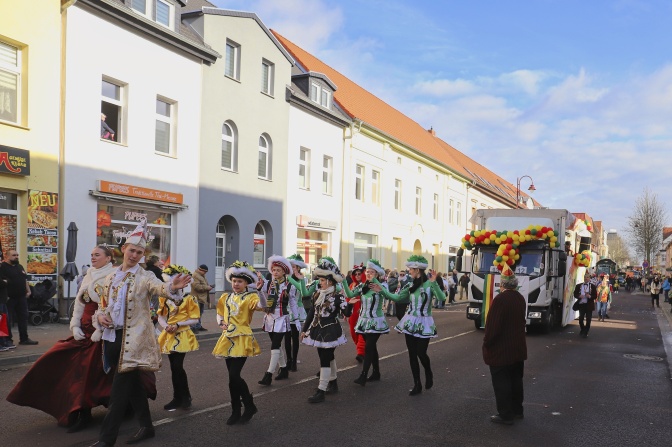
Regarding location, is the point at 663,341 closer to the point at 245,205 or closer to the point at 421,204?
the point at 245,205

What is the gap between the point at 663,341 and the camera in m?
16.1

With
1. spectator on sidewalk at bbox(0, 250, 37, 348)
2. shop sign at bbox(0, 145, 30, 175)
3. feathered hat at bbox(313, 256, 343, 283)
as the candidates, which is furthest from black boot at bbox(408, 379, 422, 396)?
shop sign at bbox(0, 145, 30, 175)

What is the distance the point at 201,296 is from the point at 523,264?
8.46m

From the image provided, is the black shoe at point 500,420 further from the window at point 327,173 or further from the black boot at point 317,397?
the window at point 327,173

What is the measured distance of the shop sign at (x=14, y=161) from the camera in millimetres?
13727

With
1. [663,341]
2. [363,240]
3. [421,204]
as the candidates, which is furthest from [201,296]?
[421,204]

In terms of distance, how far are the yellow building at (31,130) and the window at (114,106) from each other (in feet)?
5.44

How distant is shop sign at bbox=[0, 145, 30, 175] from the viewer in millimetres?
13727

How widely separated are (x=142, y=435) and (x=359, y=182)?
2484 cm

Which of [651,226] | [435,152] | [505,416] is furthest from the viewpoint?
[651,226]

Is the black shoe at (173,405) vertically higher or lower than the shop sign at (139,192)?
lower

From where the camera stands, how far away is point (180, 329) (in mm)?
6730

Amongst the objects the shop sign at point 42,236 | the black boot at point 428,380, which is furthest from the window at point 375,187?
the black boot at point 428,380

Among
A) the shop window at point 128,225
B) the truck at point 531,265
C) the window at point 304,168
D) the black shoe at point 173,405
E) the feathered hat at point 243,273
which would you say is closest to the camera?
the feathered hat at point 243,273
